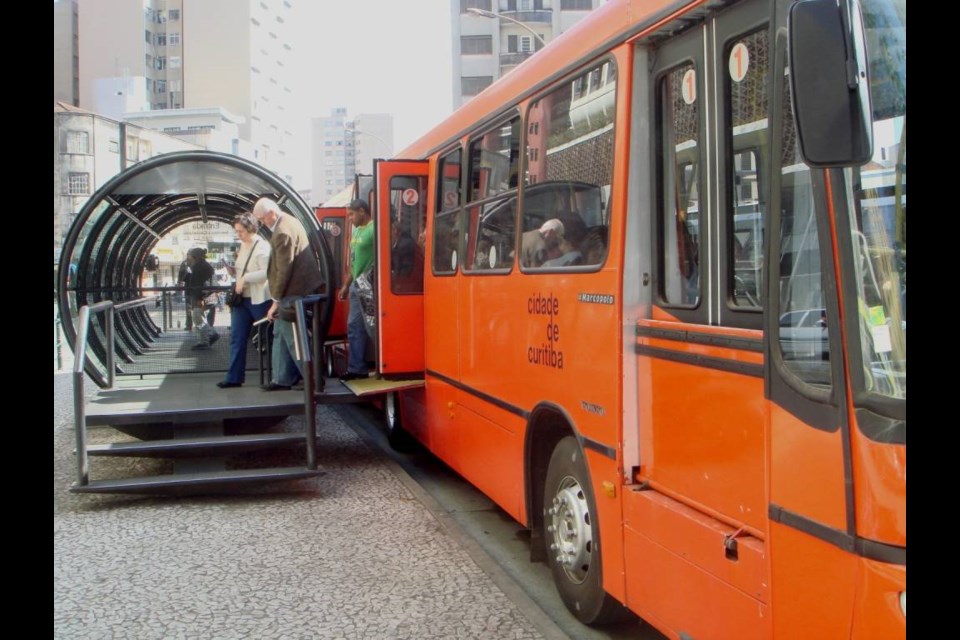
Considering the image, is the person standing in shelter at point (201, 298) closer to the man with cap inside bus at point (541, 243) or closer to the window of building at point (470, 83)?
the man with cap inside bus at point (541, 243)

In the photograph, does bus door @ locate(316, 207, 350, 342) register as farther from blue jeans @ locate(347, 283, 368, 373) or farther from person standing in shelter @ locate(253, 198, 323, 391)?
person standing in shelter @ locate(253, 198, 323, 391)

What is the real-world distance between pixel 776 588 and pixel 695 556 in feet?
1.92

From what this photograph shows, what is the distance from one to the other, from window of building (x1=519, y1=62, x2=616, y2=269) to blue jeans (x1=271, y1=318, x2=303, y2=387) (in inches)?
148

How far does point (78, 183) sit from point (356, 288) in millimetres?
43153

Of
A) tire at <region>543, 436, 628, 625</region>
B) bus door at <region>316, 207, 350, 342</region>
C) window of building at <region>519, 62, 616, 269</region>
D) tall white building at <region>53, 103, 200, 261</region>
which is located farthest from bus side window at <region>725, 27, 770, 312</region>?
tall white building at <region>53, 103, 200, 261</region>

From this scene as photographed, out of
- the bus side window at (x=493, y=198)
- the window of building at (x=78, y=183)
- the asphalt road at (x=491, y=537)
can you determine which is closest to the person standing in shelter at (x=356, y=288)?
the asphalt road at (x=491, y=537)

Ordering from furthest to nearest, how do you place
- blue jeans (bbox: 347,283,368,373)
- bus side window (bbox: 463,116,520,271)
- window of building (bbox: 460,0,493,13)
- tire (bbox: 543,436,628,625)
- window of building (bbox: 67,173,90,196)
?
window of building (bbox: 460,0,493,13)
window of building (bbox: 67,173,90,196)
blue jeans (bbox: 347,283,368,373)
bus side window (bbox: 463,116,520,271)
tire (bbox: 543,436,628,625)

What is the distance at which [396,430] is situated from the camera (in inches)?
381

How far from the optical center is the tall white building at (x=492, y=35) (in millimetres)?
70938

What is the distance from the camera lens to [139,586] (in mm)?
5379

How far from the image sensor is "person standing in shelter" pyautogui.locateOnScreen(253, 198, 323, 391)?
27.5ft
